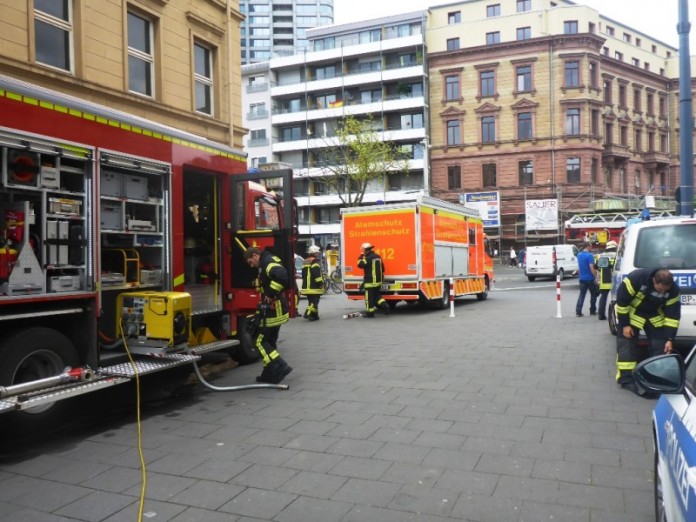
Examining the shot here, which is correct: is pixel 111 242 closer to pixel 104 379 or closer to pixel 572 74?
pixel 104 379

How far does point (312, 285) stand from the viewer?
1508 centimetres

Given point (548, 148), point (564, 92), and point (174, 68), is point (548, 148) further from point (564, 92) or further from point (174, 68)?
point (174, 68)

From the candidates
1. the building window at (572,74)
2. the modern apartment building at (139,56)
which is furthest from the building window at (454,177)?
the modern apartment building at (139,56)

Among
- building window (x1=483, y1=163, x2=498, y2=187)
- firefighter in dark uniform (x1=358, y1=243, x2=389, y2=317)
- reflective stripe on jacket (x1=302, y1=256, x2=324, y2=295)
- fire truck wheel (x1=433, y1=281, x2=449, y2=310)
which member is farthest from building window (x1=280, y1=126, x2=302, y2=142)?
firefighter in dark uniform (x1=358, y1=243, x2=389, y2=317)

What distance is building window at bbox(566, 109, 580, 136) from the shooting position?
47.3 metres

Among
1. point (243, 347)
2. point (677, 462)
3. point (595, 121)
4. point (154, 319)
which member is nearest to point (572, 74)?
point (595, 121)

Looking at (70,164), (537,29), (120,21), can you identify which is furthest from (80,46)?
(537,29)

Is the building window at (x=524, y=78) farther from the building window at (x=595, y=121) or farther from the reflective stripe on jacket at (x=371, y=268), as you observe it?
the reflective stripe on jacket at (x=371, y=268)

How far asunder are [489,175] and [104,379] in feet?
154

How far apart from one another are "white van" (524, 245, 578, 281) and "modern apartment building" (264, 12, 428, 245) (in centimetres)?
1953

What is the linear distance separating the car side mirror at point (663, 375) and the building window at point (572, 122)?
48.4 meters

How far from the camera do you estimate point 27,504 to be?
3896mm

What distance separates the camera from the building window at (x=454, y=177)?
50875mm

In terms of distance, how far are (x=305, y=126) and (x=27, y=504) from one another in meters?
55.3
